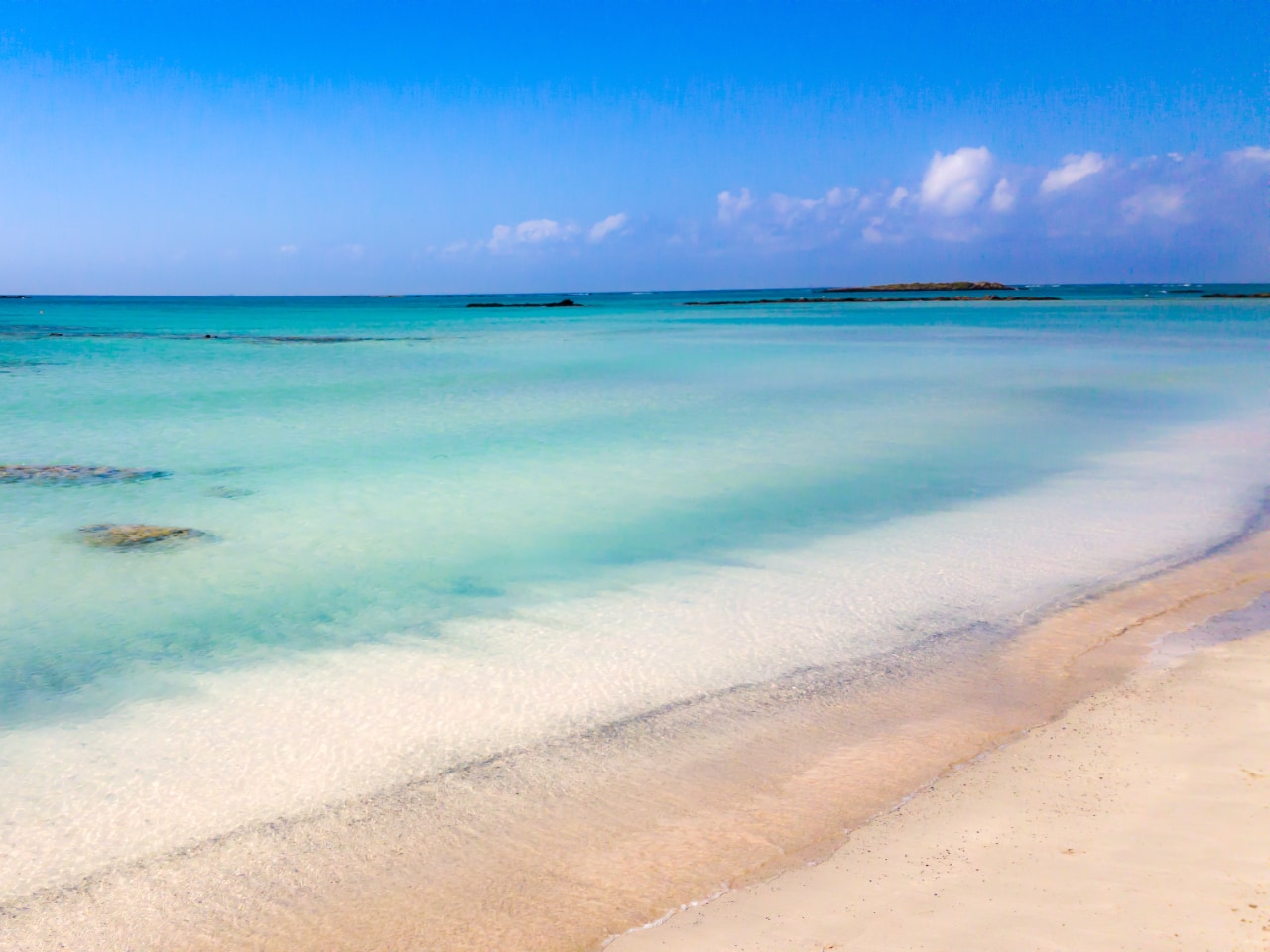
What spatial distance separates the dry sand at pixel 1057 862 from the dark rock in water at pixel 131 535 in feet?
20.2

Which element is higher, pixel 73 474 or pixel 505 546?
pixel 73 474

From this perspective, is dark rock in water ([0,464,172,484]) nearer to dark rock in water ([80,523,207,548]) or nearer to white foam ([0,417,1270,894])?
dark rock in water ([80,523,207,548])

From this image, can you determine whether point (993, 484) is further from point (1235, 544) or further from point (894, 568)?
point (894, 568)

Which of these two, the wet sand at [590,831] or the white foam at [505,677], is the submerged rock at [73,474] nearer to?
the white foam at [505,677]

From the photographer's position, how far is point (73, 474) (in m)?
10.2

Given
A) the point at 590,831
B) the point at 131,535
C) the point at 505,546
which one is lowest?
the point at 590,831

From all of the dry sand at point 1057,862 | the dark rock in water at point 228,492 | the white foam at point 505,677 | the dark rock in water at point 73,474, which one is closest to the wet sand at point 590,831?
the dry sand at point 1057,862

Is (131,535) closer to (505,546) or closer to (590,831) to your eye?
(505,546)

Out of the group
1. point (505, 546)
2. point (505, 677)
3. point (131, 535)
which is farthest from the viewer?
point (131, 535)

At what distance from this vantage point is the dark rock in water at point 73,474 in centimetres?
994

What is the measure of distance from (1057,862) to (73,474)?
35.1 ft

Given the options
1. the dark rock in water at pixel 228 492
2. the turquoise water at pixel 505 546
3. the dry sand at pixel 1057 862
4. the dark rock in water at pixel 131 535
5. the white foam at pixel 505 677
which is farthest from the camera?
the dark rock in water at pixel 228 492

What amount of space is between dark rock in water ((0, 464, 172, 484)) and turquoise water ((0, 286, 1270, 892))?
0.31 meters

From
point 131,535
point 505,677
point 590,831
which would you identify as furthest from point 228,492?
point 590,831
